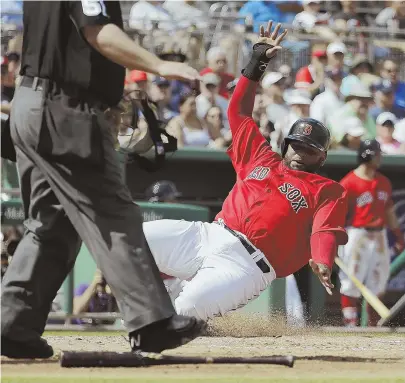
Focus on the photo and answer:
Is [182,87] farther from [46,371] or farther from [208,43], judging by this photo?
[46,371]

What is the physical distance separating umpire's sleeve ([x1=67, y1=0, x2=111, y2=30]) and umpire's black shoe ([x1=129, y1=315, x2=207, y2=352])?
4.78ft

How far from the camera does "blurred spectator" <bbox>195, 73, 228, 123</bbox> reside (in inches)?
509

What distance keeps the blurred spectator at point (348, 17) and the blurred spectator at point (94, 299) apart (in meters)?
6.72

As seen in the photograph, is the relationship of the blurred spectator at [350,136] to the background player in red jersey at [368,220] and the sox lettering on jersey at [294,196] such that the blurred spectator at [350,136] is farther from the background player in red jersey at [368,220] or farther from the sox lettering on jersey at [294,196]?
the sox lettering on jersey at [294,196]

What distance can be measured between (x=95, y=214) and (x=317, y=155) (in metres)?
2.80

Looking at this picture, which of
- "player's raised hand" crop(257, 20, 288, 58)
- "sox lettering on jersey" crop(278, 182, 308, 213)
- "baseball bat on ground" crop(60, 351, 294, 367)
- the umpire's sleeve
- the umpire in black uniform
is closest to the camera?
the umpire's sleeve

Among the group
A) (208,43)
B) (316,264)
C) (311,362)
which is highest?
(208,43)

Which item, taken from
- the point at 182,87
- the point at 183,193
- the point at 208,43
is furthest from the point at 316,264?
the point at 208,43

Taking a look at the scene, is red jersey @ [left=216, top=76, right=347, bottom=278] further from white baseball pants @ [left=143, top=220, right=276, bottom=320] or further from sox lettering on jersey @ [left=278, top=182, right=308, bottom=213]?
white baseball pants @ [left=143, top=220, right=276, bottom=320]

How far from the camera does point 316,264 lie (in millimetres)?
6520

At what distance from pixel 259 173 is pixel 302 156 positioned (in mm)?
347

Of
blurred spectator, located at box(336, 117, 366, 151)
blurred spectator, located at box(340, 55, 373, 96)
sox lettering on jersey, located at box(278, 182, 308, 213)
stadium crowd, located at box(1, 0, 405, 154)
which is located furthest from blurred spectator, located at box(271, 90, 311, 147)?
sox lettering on jersey, located at box(278, 182, 308, 213)

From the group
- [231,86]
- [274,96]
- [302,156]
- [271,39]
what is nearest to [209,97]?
[231,86]

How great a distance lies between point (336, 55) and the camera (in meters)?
14.4
